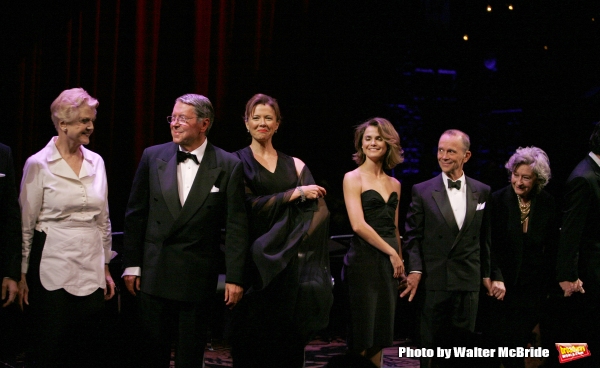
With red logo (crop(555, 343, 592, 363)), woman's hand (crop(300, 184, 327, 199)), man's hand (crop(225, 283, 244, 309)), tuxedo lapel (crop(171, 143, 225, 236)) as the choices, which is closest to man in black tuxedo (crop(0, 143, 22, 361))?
tuxedo lapel (crop(171, 143, 225, 236))

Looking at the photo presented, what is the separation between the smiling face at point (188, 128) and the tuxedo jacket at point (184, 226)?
0.30ft

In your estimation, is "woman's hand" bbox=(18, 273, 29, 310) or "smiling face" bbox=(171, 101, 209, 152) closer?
"woman's hand" bbox=(18, 273, 29, 310)

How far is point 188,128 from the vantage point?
3721 millimetres

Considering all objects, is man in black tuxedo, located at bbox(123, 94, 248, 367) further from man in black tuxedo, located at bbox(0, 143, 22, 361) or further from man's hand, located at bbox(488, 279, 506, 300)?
man's hand, located at bbox(488, 279, 506, 300)

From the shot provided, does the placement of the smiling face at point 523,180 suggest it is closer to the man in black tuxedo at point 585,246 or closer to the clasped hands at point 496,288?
the man in black tuxedo at point 585,246

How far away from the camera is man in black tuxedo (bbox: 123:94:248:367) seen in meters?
3.57

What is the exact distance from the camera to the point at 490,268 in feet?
14.7

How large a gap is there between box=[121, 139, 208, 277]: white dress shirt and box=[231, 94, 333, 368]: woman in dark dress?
33 cm

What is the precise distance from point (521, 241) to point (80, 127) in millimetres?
2799

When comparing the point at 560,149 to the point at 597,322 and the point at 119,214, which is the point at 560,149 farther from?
the point at 119,214

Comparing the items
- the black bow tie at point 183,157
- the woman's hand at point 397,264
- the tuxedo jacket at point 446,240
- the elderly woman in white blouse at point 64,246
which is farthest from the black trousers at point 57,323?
the tuxedo jacket at point 446,240

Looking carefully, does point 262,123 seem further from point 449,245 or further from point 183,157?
point 449,245

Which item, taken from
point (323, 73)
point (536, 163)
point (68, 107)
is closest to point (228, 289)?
point (68, 107)

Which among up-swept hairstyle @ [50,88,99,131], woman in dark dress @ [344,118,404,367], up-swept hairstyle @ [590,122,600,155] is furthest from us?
up-swept hairstyle @ [590,122,600,155]
